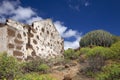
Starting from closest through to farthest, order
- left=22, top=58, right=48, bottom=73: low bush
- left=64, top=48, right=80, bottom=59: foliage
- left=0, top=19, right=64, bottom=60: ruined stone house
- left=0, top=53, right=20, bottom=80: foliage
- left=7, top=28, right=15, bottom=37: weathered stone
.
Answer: left=0, top=53, right=20, bottom=80: foliage < left=0, top=19, right=64, bottom=60: ruined stone house < left=22, top=58, right=48, bottom=73: low bush < left=7, top=28, right=15, bottom=37: weathered stone < left=64, top=48, right=80, bottom=59: foliage

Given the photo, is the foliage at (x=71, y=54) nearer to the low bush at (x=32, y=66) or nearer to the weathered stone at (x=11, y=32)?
the low bush at (x=32, y=66)

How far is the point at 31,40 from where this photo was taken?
966 inches

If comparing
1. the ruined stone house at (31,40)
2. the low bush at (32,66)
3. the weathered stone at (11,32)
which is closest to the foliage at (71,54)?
the ruined stone house at (31,40)

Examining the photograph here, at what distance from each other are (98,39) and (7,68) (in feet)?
62.0

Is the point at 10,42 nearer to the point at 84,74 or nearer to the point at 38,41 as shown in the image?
the point at 38,41

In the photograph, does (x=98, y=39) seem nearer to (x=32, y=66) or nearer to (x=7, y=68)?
(x=32, y=66)

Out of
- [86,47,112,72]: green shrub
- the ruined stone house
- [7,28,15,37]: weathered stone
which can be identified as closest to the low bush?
the ruined stone house

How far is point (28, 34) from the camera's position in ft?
79.8

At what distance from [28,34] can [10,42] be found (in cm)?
331

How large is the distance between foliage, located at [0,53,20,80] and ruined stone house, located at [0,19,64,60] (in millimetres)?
4827

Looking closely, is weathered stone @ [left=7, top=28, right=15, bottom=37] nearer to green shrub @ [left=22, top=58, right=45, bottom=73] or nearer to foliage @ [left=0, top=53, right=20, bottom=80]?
green shrub @ [left=22, top=58, right=45, bottom=73]

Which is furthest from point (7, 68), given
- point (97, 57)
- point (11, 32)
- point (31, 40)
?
point (31, 40)

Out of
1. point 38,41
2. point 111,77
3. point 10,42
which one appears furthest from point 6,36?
point 111,77

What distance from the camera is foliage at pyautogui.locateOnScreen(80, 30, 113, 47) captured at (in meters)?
31.8
